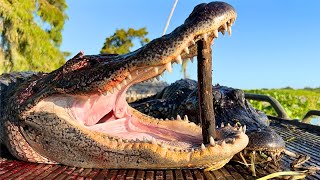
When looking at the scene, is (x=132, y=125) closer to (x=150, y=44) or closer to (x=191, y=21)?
(x=150, y=44)

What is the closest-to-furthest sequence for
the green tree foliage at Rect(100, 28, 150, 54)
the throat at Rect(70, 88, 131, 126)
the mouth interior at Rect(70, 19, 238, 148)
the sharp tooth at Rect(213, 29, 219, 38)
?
the sharp tooth at Rect(213, 29, 219, 38) → the mouth interior at Rect(70, 19, 238, 148) → the throat at Rect(70, 88, 131, 126) → the green tree foliage at Rect(100, 28, 150, 54)

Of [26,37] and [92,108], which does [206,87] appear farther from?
[26,37]

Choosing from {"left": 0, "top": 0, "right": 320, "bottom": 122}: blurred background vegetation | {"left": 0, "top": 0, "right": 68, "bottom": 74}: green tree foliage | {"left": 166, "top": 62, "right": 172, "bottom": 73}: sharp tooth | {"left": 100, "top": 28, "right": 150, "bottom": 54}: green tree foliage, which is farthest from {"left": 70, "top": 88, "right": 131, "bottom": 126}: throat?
{"left": 100, "top": 28, "right": 150, "bottom": 54}: green tree foliage

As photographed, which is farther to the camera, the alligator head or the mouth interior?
the mouth interior

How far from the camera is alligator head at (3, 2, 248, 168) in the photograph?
1904mm

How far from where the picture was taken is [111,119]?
252 centimetres

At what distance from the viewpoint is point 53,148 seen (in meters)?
2.20

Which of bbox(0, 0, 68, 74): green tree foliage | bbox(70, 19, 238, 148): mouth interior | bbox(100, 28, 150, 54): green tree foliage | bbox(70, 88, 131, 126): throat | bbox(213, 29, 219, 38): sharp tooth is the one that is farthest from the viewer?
bbox(100, 28, 150, 54): green tree foliage

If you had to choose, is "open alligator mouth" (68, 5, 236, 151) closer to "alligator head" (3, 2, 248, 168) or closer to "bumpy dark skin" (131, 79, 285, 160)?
"alligator head" (3, 2, 248, 168)

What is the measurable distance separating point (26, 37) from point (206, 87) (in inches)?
743

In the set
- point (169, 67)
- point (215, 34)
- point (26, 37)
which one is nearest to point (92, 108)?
point (169, 67)

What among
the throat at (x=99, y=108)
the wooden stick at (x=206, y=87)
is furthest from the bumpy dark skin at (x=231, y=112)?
the throat at (x=99, y=108)

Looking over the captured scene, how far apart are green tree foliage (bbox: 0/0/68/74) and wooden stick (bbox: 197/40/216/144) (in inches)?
662

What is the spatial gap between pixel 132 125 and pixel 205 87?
64 cm
